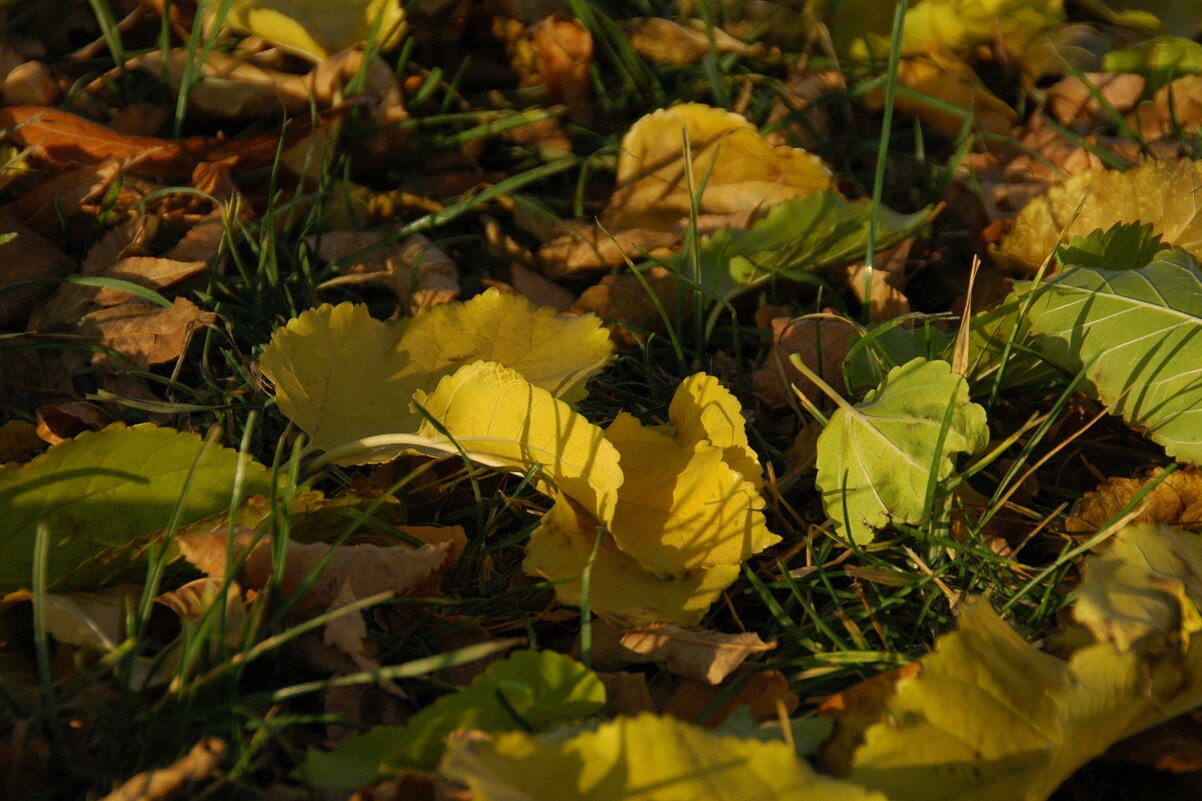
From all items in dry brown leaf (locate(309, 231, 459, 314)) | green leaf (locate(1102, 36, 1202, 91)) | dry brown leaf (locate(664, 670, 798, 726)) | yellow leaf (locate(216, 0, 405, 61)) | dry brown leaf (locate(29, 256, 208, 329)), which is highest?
yellow leaf (locate(216, 0, 405, 61))

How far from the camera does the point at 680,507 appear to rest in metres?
1.27

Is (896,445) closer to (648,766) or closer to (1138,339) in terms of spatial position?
(1138,339)

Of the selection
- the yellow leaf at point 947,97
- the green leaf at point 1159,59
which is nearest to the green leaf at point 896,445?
the yellow leaf at point 947,97

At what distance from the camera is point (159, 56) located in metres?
2.04

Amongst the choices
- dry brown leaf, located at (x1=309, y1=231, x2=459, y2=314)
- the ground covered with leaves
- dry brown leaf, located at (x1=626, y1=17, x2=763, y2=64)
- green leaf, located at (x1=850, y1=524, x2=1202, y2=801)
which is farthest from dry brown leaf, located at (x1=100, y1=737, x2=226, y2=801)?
dry brown leaf, located at (x1=626, y1=17, x2=763, y2=64)

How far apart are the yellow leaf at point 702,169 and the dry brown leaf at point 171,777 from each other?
4.03 feet

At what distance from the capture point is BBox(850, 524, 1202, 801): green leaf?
0.93 metres

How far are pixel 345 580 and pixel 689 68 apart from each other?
1483 mm

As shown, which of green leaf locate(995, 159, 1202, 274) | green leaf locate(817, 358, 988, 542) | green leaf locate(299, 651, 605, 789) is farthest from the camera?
green leaf locate(995, 159, 1202, 274)

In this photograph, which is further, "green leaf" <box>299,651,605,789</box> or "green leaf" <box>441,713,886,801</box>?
"green leaf" <box>299,651,605,789</box>

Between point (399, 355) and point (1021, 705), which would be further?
point (399, 355)

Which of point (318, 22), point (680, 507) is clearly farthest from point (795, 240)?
point (318, 22)

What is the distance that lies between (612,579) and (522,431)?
193 millimetres

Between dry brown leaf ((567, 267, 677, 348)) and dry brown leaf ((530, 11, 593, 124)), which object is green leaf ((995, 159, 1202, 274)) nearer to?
dry brown leaf ((567, 267, 677, 348))
